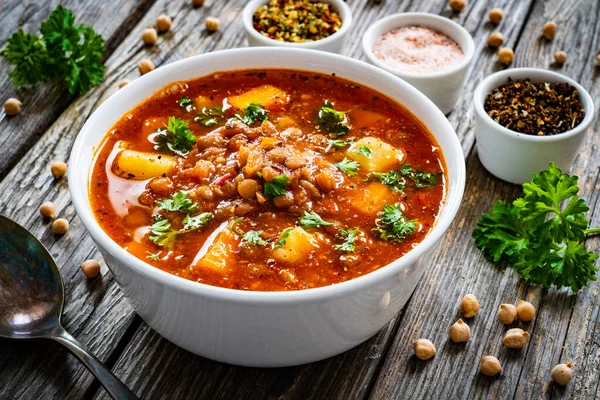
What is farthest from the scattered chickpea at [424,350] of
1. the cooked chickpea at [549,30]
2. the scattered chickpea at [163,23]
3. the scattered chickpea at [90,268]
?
the scattered chickpea at [163,23]

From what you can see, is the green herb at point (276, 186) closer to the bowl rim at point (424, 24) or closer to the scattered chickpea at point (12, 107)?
the bowl rim at point (424, 24)

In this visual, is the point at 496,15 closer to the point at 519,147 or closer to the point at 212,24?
the point at 519,147

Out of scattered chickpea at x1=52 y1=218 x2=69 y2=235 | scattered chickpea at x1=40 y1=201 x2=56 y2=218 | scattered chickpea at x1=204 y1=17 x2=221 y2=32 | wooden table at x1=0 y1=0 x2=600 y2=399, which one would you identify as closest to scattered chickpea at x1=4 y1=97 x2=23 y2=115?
wooden table at x1=0 y1=0 x2=600 y2=399

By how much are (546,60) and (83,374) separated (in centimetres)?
354

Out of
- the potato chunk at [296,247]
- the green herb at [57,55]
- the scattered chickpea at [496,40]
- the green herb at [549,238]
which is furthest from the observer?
the scattered chickpea at [496,40]

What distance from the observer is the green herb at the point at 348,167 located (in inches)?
136

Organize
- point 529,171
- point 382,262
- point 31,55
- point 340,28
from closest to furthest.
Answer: point 382,262, point 529,171, point 31,55, point 340,28

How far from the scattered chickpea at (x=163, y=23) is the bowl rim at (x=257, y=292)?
4.59 feet

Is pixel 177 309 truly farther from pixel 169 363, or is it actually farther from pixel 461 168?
pixel 461 168

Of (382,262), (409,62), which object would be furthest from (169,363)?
(409,62)

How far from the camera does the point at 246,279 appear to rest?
2.99 m

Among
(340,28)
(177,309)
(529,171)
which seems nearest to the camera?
(177,309)

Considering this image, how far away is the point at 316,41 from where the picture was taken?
4.76 meters

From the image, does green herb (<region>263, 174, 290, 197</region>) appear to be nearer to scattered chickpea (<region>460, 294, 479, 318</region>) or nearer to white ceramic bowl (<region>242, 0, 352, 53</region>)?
scattered chickpea (<region>460, 294, 479, 318</region>)
